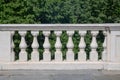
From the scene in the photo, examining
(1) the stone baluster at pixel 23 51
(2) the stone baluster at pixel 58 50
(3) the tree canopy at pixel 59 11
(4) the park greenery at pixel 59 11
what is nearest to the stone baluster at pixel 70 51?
(2) the stone baluster at pixel 58 50

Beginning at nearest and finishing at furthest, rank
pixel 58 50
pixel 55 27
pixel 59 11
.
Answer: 1. pixel 55 27
2. pixel 58 50
3. pixel 59 11

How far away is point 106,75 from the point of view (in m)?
7.16

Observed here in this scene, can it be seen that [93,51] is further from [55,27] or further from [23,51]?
[23,51]

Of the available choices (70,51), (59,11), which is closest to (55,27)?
(70,51)

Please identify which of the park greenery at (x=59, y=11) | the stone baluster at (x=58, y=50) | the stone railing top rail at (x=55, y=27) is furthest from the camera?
the park greenery at (x=59, y=11)

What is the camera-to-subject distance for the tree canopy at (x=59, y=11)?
905 cm

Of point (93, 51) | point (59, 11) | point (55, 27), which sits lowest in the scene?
point (93, 51)

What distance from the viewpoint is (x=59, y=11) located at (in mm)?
9172

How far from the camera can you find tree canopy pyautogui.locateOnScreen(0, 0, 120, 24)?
9.05 metres

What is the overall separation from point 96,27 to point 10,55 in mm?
2046

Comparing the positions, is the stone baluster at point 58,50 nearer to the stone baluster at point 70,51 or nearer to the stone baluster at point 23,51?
the stone baluster at point 70,51

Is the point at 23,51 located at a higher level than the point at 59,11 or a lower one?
lower

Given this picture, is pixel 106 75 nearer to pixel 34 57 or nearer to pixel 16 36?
pixel 34 57

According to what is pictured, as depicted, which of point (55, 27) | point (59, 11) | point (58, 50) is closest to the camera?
point (55, 27)
